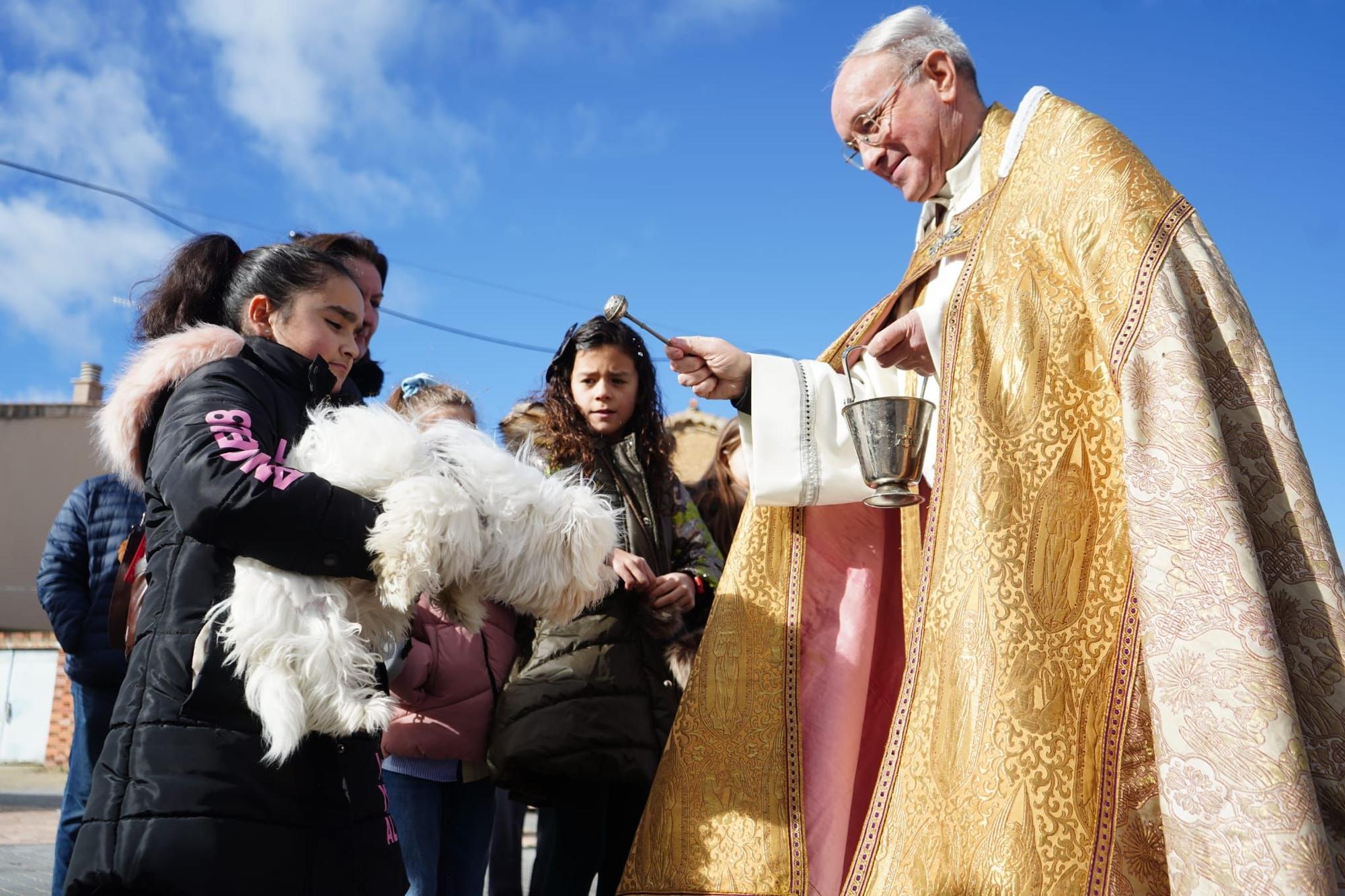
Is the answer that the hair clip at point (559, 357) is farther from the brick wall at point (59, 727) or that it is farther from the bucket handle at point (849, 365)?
the brick wall at point (59, 727)

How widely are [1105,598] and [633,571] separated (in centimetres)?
134

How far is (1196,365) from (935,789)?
94 cm

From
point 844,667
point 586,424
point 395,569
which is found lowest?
point 844,667

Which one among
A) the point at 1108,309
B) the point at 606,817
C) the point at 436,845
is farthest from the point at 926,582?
the point at 436,845

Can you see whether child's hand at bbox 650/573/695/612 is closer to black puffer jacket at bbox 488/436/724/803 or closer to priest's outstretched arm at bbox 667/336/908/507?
black puffer jacket at bbox 488/436/724/803

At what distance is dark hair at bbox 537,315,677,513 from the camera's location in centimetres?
347

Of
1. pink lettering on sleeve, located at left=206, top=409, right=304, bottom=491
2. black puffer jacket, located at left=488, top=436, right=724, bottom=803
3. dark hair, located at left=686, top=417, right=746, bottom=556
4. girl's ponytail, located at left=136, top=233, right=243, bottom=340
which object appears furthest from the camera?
dark hair, located at left=686, top=417, right=746, bottom=556

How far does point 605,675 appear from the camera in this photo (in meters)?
3.05

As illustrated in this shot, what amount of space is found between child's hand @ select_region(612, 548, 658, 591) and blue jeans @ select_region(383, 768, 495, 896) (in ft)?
2.65

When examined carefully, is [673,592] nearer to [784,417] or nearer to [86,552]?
[784,417]

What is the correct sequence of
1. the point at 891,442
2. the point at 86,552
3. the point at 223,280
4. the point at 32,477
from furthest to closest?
the point at 32,477, the point at 86,552, the point at 223,280, the point at 891,442

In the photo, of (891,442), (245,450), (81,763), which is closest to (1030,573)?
(891,442)

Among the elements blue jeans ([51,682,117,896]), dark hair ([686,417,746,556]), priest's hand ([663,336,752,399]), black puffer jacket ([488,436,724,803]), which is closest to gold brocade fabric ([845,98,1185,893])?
priest's hand ([663,336,752,399])

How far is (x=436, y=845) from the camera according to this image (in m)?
3.22
